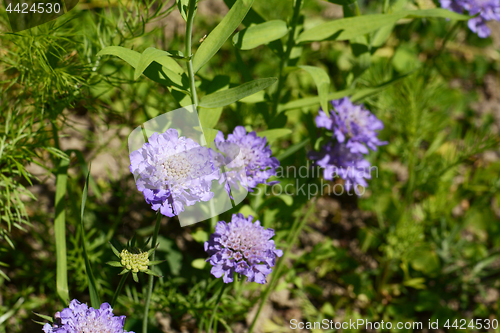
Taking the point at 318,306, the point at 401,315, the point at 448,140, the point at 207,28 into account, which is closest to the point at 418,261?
the point at 401,315

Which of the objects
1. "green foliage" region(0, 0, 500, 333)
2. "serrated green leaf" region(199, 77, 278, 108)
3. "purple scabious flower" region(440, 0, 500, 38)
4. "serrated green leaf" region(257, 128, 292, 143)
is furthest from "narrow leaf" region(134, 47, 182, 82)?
"purple scabious flower" region(440, 0, 500, 38)

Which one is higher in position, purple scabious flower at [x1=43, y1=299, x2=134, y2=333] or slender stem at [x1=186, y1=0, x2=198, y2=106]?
slender stem at [x1=186, y1=0, x2=198, y2=106]

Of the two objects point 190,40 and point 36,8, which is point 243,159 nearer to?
point 190,40

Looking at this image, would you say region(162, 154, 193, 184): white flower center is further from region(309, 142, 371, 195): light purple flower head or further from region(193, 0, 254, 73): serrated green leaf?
region(309, 142, 371, 195): light purple flower head

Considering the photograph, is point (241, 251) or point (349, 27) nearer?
point (241, 251)

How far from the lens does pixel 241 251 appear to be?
2.98ft

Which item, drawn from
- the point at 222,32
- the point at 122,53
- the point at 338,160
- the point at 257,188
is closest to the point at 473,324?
the point at 338,160

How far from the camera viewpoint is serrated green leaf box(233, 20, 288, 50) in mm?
994

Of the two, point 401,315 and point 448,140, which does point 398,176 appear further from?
point 401,315

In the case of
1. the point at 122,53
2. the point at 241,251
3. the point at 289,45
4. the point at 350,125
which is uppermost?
the point at 289,45

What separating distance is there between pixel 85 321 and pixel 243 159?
1.59ft

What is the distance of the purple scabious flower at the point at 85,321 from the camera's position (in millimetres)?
763

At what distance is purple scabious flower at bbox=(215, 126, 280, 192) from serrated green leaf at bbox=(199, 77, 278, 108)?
0.09 meters

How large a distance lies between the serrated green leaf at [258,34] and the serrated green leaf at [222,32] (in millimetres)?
116
